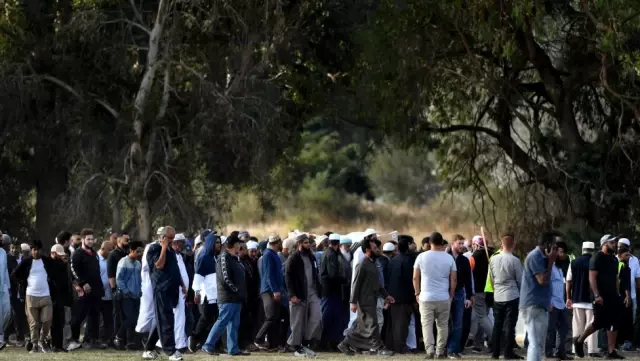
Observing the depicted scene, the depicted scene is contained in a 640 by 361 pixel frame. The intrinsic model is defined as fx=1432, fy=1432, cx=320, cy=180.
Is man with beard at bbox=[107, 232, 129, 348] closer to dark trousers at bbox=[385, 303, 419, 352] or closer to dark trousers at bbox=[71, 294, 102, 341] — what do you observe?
dark trousers at bbox=[71, 294, 102, 341]

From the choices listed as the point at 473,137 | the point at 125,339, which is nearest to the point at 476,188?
the point at 473,137

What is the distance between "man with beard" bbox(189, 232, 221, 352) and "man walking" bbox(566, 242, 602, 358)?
5.89 m

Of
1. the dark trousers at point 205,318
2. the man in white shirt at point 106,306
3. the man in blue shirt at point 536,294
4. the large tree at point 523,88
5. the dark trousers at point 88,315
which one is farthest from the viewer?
the large tree at point 523,88

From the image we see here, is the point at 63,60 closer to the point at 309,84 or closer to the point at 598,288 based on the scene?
the point at 309,84

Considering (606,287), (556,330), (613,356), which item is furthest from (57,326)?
(613,356)

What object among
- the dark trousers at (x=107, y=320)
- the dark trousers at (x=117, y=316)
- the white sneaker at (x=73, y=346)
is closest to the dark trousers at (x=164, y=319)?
the white sneaker at (x=73, y=346)

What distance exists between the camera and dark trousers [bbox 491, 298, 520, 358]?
21.4m

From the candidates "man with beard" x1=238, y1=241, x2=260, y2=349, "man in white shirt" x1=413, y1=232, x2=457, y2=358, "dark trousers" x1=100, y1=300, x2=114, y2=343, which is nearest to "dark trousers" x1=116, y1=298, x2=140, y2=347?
"dark trousers" x1=100, y1=300, x2=114, y2=343

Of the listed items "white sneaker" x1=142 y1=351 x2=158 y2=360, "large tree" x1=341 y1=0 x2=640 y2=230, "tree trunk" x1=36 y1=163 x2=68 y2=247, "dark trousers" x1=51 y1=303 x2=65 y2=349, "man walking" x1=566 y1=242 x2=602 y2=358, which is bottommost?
"white sneaker" x1=142 y1=351 x2=158 y2=360

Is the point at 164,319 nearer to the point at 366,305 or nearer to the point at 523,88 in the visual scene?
the point at 366,305

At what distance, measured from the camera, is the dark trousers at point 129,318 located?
24.8 metres

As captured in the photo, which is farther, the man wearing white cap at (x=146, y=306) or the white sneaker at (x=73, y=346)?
the white sneaker at (x=73, y=346)

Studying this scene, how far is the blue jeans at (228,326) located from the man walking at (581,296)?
5.50 meters

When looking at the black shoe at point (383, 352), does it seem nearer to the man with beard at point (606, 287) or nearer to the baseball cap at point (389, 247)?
the baseball cap at point (389, 247)
